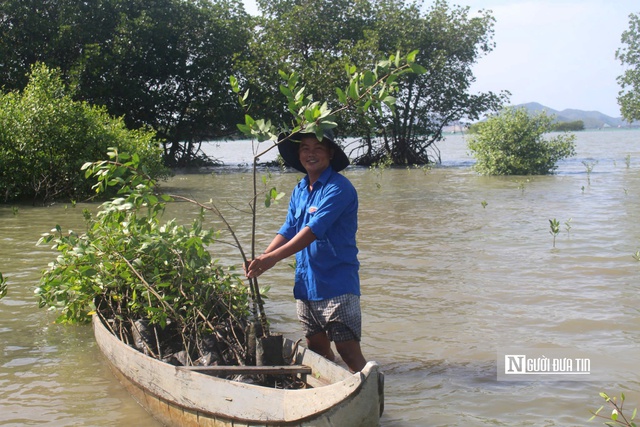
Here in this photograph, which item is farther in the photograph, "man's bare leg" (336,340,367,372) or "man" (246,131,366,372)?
"man's bare leg" (336,340,367,372)

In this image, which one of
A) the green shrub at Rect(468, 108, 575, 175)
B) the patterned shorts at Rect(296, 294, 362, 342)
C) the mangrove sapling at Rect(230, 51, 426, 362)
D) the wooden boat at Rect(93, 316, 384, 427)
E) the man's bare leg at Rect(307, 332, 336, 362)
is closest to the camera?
the wooden boat at Rect(93, 316, 384, 427)

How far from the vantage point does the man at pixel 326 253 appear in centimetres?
398

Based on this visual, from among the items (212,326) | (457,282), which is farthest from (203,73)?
(212,326)

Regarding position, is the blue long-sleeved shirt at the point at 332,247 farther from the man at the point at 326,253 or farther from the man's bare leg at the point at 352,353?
the man's bare leg at the point at 352,353

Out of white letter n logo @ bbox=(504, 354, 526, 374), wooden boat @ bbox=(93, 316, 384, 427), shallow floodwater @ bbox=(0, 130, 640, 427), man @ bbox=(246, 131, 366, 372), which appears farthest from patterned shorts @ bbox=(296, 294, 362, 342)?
white letter n logo @ bbox=(504, 354, 526, 374)

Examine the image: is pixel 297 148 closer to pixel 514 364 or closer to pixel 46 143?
pixel 514 364

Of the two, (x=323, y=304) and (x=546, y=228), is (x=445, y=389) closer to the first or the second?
(x=323, y=304)

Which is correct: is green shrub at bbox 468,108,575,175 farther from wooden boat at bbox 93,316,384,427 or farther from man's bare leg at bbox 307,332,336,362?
wooden boat at bbox 93,316,384,427

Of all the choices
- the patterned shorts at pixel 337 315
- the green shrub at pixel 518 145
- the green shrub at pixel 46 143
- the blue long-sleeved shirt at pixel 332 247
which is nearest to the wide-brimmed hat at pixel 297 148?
the blue long-sleeved shirt at pixel 332 247

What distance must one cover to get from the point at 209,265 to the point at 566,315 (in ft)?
10.7

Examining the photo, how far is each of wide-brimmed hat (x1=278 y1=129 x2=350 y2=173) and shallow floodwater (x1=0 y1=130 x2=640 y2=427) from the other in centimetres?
162

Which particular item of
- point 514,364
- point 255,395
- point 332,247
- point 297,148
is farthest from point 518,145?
point 255,395

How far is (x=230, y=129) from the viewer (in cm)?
3055

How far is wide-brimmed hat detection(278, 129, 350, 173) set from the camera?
414 centimetres
